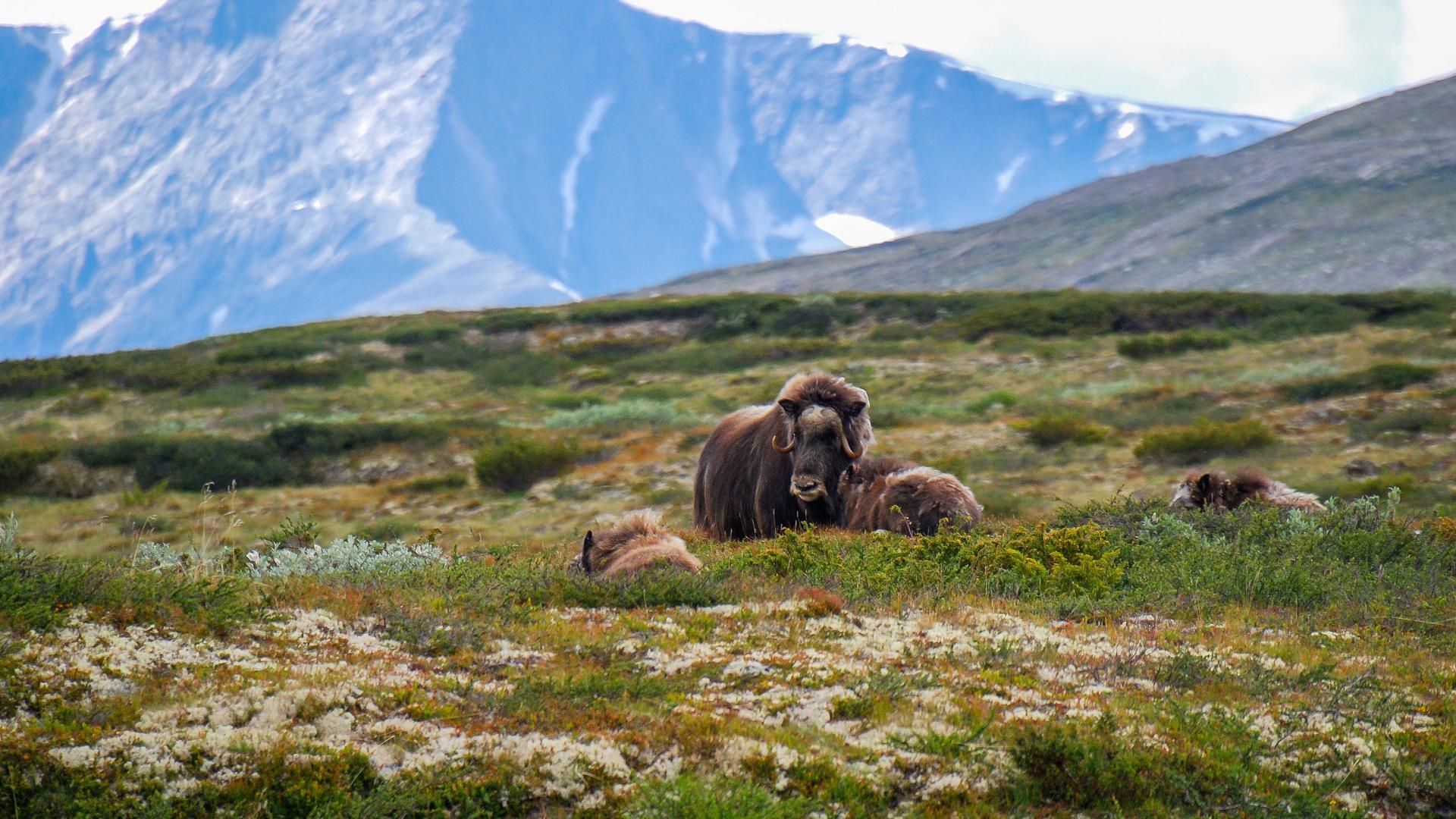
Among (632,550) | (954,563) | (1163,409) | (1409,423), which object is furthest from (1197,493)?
(1163,409)

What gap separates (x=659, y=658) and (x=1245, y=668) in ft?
11.1

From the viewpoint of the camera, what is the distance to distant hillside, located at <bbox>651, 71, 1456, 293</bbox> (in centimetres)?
9412

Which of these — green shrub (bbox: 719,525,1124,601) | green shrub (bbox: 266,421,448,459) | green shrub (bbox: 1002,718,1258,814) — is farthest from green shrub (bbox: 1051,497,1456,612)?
green shrub (bbox: 266,421,448,459)

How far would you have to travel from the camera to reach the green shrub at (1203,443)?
66.8 feet

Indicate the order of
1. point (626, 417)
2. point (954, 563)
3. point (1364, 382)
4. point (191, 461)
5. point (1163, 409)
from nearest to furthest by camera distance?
point (954, 563) < point (1364, 382) < point (1163, 409) < point (191, 461) < point (626, 417)

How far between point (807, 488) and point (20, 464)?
68.2ft

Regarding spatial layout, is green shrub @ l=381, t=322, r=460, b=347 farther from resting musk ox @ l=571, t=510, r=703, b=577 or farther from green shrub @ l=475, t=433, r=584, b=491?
resting musk ox @ l=571, t=510, r=703, b=577

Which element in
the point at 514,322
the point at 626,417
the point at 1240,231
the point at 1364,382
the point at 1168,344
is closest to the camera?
the point at 1364,382

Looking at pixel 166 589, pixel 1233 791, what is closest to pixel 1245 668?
pixel 1233 791

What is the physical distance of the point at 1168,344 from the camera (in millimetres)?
35156

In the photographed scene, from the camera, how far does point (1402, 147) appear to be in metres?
120

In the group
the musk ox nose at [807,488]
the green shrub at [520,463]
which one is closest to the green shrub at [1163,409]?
the green shrub at [520,463]

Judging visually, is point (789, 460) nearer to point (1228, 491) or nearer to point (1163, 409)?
point (1228, 491)

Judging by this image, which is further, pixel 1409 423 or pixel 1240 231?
pixel 1240 231
